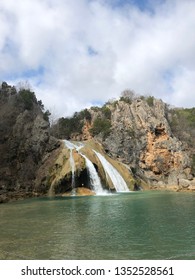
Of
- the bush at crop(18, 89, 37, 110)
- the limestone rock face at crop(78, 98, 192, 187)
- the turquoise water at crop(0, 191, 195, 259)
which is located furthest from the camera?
the limestone rock face at crop(78, 98, 192, 187)

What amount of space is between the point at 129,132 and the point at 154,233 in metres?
45.4

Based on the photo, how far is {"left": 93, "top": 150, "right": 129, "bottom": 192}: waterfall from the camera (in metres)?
43.7

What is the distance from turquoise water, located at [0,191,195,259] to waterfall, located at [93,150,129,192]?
21.3m

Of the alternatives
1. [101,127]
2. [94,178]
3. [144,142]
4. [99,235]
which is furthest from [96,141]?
[99,235]

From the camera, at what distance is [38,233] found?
50.9 feet

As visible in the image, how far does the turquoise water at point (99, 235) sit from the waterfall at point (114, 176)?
2126 cm

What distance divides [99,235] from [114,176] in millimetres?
29534

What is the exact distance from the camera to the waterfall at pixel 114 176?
43.7m

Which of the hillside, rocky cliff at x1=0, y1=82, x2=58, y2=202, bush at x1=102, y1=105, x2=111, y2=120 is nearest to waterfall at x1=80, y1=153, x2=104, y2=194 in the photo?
the hillside

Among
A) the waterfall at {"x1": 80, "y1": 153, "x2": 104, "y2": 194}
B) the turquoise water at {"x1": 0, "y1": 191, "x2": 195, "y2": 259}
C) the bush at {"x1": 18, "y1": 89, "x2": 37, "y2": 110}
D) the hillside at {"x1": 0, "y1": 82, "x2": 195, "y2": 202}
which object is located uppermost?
the bush at {"x1": 18, "y1": 89, "x2": 37, "y2": 110}

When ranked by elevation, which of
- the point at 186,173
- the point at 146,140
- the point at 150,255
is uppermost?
the point at 146,140

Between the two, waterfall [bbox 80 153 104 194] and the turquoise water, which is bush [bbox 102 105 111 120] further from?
the turquoise water

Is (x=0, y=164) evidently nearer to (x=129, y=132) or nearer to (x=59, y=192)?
(x=59, y=192)
